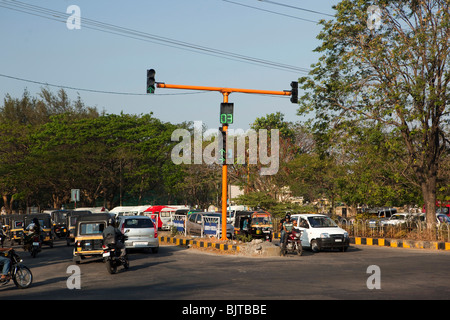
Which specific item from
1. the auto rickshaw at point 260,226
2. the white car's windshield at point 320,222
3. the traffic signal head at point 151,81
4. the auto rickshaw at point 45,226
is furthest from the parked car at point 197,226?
the traffic signal head at point 151,81

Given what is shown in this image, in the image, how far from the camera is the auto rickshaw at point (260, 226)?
94.4 feet

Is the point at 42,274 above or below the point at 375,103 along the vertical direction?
below

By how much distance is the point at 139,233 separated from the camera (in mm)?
23734

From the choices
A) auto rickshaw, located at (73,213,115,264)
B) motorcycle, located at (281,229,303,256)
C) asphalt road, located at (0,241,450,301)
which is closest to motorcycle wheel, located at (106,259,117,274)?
asphalt road, located at (0,241,450,301)

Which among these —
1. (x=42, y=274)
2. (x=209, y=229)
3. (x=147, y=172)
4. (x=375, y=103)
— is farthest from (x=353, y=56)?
(x=147, y=172)

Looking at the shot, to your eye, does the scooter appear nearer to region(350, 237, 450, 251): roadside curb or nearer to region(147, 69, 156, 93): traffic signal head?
region(147, 69, 156, 93): traffic signal head

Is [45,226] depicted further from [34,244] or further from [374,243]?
[374,243]

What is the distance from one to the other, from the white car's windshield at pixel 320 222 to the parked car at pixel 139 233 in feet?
22.9

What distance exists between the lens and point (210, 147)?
6153cm

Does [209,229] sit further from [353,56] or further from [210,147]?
[210,147]

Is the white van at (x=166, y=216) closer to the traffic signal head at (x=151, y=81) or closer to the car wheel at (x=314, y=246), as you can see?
the car wheel at (x=314, y=246)

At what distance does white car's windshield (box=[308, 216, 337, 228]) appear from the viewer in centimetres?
2503

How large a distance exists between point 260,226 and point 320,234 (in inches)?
216
